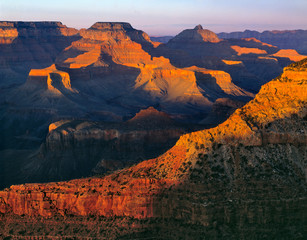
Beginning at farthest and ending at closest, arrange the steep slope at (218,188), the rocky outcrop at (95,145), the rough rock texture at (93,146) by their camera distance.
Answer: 1. the rocky outcrop at (95,145)
2. the rough rock texture at (93,146)
3. the steep slope at (218,188)

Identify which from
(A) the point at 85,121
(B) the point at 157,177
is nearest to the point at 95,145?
(A) the point at 85,121

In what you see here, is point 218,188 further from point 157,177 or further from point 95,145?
point 95,145

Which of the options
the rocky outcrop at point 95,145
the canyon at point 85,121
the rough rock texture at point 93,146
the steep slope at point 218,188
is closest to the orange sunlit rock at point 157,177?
the steep slope at point 218,188

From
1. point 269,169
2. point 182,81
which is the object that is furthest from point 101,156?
point 182,81

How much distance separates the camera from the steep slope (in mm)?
38594

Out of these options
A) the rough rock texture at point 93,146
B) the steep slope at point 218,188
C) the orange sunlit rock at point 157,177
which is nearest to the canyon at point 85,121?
the rough rock texture at point 93,146

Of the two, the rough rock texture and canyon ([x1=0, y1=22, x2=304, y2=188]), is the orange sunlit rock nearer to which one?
canyon ([x1=0, y1=22, x2=304, y2=188])

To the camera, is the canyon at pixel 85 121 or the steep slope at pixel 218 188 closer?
the steep slope at pixel 218 188

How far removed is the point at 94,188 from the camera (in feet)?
143

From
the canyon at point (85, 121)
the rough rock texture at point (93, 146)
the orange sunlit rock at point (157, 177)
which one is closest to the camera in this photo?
the orange sunlit rock at point (157, 177)

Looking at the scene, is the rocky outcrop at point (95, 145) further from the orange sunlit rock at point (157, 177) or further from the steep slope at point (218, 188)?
the steep slope at point (218, 188)

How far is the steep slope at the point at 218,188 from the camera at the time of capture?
3859cm

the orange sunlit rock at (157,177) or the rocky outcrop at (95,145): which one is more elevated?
the orange sunlit rock at (157,177)

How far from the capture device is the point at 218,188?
131 feet
